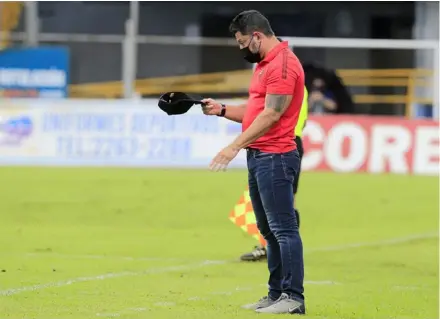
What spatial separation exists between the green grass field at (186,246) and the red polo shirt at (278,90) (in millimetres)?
1187

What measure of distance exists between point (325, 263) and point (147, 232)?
126 inches

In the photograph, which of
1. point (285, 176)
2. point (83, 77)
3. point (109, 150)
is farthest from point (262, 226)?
point (83, 77)

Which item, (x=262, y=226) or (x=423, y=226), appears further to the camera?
(x=423, y=226)

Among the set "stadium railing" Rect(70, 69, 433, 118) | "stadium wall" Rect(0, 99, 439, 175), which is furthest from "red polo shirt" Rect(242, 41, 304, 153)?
"stadium railing" Rect(70, 69, 433, 118)

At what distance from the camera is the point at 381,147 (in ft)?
73.5

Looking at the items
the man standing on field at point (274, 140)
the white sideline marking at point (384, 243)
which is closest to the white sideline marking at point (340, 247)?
the white sideline marking at point (384, 243)

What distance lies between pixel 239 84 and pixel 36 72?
5.60m

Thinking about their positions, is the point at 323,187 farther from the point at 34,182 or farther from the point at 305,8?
the point at 305,8

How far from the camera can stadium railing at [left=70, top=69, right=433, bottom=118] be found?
89.6 ft

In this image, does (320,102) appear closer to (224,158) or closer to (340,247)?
(340,247)

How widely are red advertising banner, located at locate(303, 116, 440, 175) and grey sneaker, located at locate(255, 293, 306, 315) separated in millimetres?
14252

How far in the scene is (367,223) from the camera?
15969 mm

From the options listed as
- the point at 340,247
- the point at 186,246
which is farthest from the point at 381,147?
the point at 186,246

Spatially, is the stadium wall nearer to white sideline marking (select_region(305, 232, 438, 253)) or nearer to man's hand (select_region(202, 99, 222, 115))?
white sideline marking (select_region(305, 232, 438, 253))
